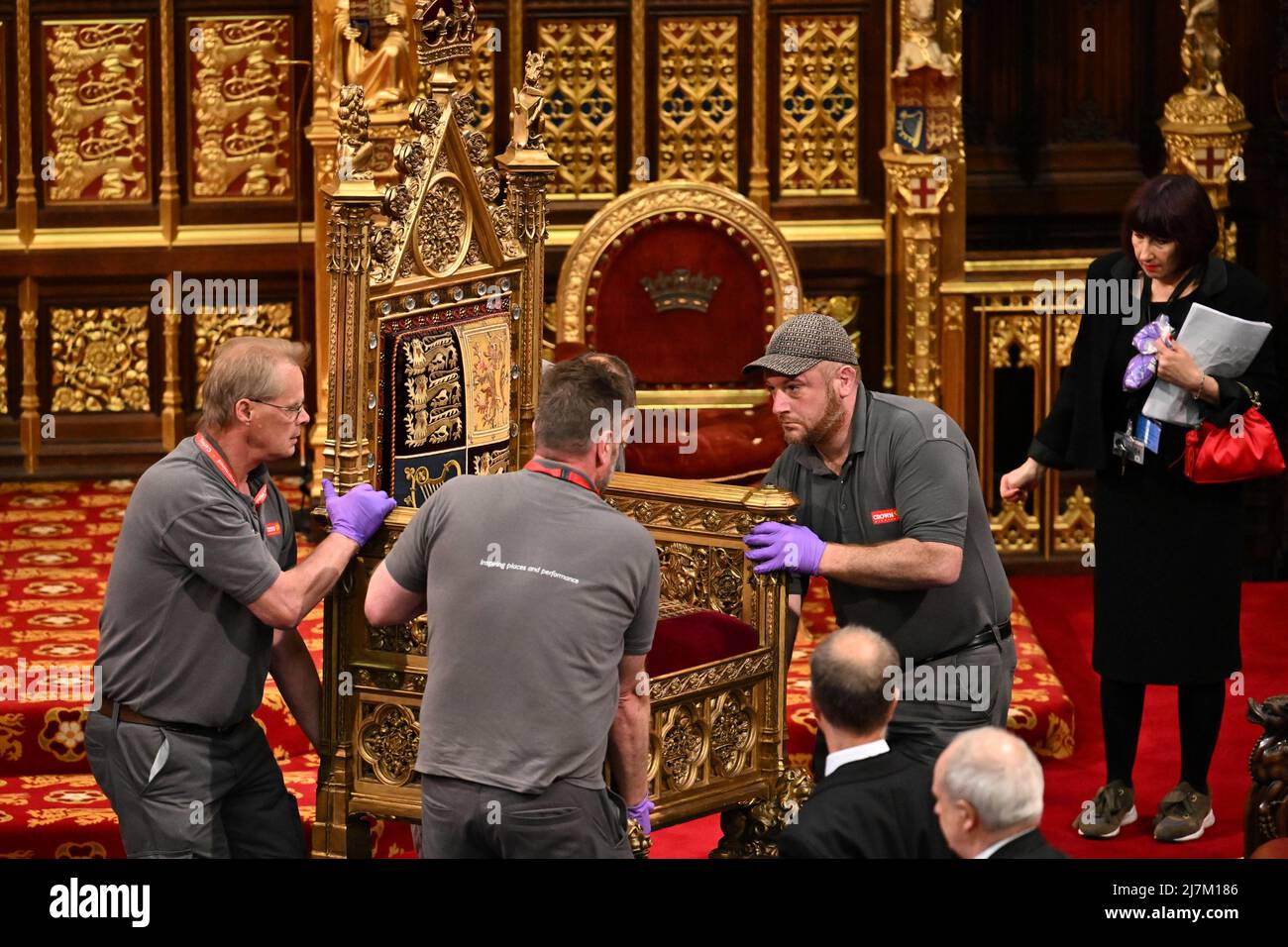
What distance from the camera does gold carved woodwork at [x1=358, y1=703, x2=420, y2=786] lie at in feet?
16.1

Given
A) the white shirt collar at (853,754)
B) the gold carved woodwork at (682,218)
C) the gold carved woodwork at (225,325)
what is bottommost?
the white shirt collar at (853,754)

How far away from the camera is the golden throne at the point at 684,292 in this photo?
26.4 feet

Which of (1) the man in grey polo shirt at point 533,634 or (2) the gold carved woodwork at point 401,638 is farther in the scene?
(2) the gold carved woodwork at point 401,638

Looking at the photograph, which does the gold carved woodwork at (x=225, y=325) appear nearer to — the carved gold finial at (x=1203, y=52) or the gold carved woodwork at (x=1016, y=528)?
the gold carved woodwork at (x=1016, y=528)

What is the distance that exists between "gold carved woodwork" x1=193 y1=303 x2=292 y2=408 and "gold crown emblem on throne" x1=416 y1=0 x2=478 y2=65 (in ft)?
14.4

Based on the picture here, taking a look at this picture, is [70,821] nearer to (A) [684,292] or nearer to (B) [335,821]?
(B) [335,821]

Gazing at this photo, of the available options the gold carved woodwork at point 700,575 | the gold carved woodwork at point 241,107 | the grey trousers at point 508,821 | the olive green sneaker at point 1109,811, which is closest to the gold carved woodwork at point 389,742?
the grey trousers at point 508,821

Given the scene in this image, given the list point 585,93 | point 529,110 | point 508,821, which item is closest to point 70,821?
point 508,821

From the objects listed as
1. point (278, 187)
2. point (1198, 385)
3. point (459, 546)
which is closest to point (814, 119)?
point (278, 187)

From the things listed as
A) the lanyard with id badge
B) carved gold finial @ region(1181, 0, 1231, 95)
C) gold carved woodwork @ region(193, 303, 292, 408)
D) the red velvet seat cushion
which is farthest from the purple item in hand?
gold carved woodwork @ region(193, 303, 292, 408)

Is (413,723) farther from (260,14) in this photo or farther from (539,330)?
(260,14)

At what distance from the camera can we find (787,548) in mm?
4906

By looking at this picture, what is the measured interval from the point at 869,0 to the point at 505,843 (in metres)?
5.84

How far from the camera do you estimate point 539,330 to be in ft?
18.5
